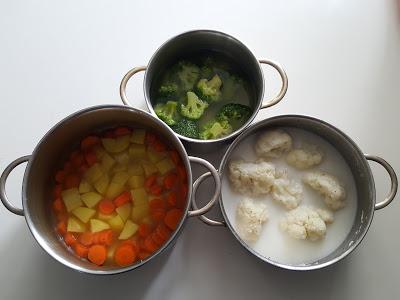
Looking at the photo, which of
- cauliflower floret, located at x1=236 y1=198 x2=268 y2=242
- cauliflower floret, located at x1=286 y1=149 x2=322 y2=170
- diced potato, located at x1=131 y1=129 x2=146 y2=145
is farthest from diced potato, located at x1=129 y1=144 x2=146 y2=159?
cauliflower floret, located at x1=286 y1=149 x2=322 y2=170

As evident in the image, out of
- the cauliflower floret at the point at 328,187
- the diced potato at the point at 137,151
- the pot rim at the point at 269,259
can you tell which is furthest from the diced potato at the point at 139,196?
Answer: the cauliflower floret at the point at 328,187

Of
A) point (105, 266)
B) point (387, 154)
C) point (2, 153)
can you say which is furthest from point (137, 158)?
point (387, 154)

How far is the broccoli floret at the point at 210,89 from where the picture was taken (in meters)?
1.30

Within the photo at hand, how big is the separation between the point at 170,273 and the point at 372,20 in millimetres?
1077

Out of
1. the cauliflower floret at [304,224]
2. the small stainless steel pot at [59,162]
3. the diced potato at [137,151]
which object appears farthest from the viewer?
the diced potato at [137,151]

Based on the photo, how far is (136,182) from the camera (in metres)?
1.21

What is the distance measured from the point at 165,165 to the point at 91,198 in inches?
9.2

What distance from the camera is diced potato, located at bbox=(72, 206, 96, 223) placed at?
1.19 m

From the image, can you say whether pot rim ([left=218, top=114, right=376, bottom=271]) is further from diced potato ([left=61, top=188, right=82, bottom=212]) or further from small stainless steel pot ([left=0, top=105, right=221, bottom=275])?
diced potato ([left=61, top=188, right=82, bottom=212])

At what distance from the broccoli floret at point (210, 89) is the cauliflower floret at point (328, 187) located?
0.37 meters

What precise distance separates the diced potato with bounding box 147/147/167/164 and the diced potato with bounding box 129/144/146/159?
2cm

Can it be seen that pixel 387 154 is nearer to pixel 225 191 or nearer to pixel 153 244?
pixel 225 191

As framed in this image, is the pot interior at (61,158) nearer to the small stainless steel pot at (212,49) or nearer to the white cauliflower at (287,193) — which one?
the small stainless steel pot at (212,49)

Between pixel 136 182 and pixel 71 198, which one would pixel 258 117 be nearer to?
pixel 136 182
